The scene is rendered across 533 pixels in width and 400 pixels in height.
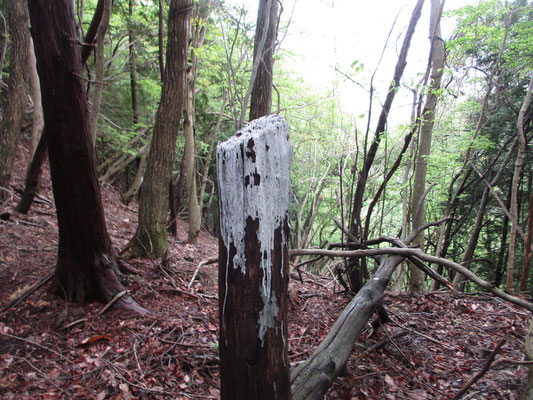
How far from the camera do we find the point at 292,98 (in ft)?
41.4

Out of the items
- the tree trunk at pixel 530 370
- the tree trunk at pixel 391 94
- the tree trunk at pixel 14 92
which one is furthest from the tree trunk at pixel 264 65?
the tree trunk at pixel 14 92

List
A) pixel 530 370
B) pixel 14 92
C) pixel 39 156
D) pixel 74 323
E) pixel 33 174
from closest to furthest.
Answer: pixel 530 370, pixel 74 323, pixel 39 156, pixel 33 174, pixel 14 92

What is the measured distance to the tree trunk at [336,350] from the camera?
2137 millimetres

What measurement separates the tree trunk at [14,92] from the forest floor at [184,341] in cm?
175

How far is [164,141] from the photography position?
5.21m

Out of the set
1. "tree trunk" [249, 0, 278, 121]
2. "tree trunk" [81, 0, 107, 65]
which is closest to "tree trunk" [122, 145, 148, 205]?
"tree trunk" [81, 0, 107, 65]

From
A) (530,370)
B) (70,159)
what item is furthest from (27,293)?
(530,370)

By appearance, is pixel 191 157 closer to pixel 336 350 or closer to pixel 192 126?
pixel 192 126

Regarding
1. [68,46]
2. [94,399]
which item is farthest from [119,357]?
[68,46]

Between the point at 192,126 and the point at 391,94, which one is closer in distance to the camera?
the point at 391,94

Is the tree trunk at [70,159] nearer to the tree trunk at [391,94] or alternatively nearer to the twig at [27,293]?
the twig at [27,293]

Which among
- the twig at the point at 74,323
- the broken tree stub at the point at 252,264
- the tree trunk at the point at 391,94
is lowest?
the twig at the point at 74,323

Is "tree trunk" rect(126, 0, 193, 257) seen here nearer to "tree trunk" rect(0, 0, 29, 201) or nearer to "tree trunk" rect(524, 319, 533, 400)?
"tree trunk" rect(0, 0, 29, 201)

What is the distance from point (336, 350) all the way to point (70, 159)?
3.19m
